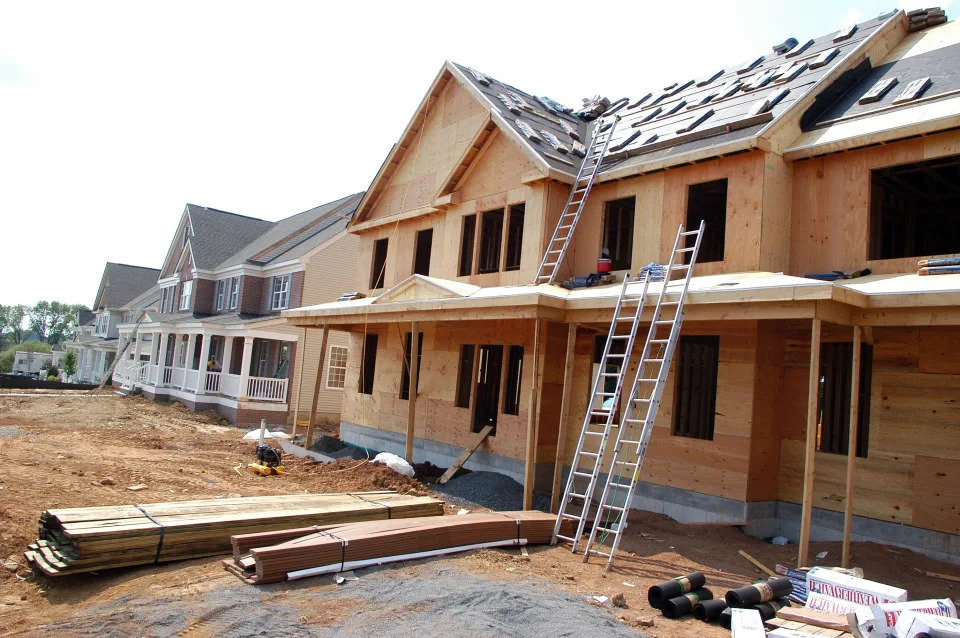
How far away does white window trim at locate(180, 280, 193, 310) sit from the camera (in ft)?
110

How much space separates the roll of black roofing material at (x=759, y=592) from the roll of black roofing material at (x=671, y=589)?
33 cm

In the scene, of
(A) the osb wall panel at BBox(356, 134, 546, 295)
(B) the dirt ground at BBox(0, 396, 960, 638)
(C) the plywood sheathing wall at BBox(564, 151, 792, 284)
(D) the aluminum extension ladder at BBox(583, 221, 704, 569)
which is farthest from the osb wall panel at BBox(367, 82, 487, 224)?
(B) the dirt ground at BBox(0, 396, 960, 638)

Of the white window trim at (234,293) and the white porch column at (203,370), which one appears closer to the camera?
the white porch column at (203,370)

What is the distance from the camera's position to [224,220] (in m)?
37.0

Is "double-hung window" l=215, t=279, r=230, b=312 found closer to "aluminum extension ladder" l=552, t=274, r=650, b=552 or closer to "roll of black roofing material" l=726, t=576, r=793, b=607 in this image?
"aluminum extension ladder" l=552, t=274, r=650, b=552

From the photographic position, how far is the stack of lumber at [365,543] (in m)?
6.53

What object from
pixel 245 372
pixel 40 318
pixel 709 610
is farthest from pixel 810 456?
pixel 40 318

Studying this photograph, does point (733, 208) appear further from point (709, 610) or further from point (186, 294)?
point (186, 294)

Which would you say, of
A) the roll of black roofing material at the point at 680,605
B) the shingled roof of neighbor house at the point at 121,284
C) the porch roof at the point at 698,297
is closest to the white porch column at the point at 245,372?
the porch roof at the point at 698,297

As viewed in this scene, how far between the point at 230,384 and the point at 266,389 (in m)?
1.46

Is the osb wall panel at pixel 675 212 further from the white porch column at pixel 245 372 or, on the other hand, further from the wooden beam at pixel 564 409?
the white porch column at pixel 245 372

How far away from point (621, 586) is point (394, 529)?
2.52 metres

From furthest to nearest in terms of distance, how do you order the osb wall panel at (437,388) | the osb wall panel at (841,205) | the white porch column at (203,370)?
the white porch column at (203,370) → the osb wall panel at (437,388) → the osb wall panel at (841,205)

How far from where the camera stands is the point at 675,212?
38.6 ft
